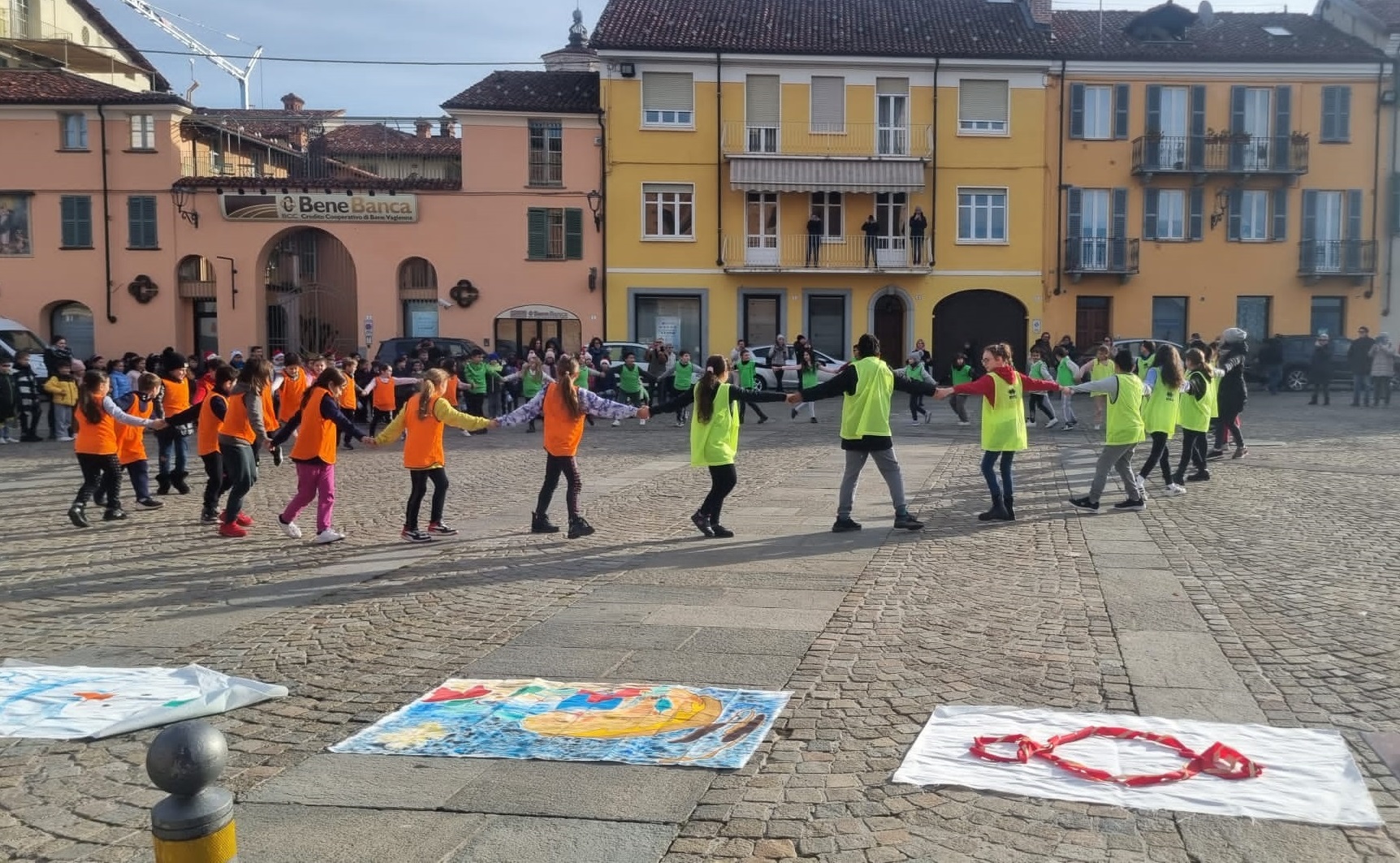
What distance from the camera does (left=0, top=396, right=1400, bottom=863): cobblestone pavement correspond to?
4.57 m

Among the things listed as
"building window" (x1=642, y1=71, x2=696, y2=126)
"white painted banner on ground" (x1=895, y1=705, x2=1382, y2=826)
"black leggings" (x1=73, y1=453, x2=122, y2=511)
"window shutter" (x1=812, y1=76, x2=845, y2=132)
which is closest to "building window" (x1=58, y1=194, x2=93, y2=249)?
"building window" (x1=642, y1=71, x2=696, y2=126)

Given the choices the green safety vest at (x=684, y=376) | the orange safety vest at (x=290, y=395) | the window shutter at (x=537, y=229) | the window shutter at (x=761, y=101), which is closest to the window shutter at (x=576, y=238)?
the window shutter at (x=537, y=229)

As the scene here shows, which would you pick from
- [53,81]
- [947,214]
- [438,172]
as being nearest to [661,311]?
[947,214]

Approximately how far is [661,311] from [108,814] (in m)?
32.9

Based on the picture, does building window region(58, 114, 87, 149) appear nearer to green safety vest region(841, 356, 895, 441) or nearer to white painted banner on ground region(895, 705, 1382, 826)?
green safety vest region(841, 356, 895, 441)

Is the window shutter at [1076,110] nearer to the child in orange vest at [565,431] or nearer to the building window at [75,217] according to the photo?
the building window at [75,217]

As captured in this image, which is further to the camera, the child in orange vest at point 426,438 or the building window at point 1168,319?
the building window at point 1168,319

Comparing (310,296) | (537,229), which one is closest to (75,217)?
(310,296)

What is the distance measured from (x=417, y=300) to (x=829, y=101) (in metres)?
13.2

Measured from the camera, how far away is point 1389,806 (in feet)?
15.4

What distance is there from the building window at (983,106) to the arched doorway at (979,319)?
475cm

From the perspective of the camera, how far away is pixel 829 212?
37.2 m

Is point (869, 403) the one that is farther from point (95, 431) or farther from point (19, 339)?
point (19, 339)

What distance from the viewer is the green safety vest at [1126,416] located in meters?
12.5
